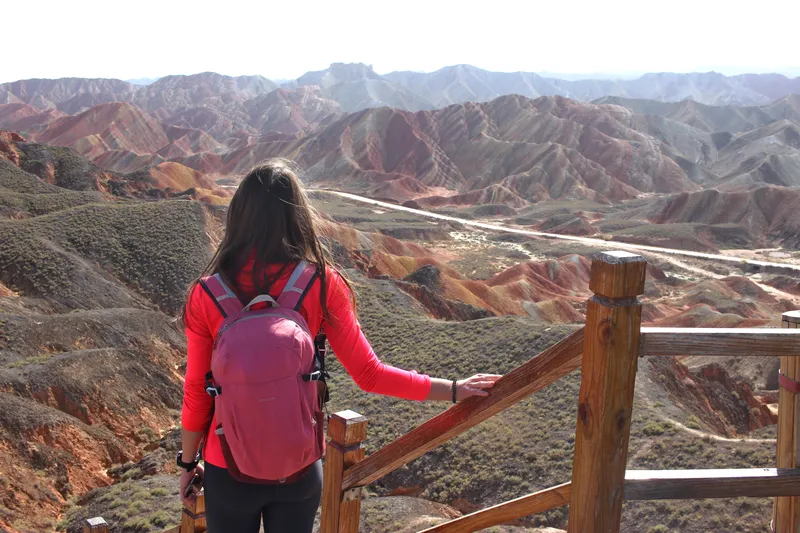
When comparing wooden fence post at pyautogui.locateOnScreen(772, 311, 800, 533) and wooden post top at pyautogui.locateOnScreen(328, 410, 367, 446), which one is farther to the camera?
wooden post top at pyautogui.locateOnScreen(328, 410, 367, 446)

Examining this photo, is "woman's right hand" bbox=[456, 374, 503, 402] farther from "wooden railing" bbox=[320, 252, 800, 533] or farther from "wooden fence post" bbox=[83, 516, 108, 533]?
"wooden fence post" bbox=[83, 516, 108, 533]

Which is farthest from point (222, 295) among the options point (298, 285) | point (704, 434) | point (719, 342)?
point (704, 434)

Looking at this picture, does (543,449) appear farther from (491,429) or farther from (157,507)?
(157,507)

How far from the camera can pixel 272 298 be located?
2738 millimetres

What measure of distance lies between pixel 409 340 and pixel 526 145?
305 ft

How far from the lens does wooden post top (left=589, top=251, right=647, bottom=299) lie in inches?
89.7

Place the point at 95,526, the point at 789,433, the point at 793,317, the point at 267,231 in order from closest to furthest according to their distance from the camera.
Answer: the point at 267,231
the point at 793,317
the point at 789,433
the point at 95,526

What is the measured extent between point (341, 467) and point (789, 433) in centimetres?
218

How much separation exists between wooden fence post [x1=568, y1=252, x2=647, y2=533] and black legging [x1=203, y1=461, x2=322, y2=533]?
1.10m

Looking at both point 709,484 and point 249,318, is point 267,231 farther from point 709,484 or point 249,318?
point 709,484

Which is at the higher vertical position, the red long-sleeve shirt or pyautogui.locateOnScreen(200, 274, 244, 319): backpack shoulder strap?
pyautogui.locateOnScreen(200, 274, 244, 319): backpack shoulder strap

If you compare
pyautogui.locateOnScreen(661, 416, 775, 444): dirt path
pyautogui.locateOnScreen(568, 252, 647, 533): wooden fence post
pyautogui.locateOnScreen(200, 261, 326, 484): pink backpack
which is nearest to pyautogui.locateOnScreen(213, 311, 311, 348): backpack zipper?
pyautogui.locateOnScreen(200, 261, 326, 484): pink backpack

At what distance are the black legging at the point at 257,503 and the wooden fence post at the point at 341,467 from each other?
39 centimetres

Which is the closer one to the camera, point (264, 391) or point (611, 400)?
point (611, 400)
